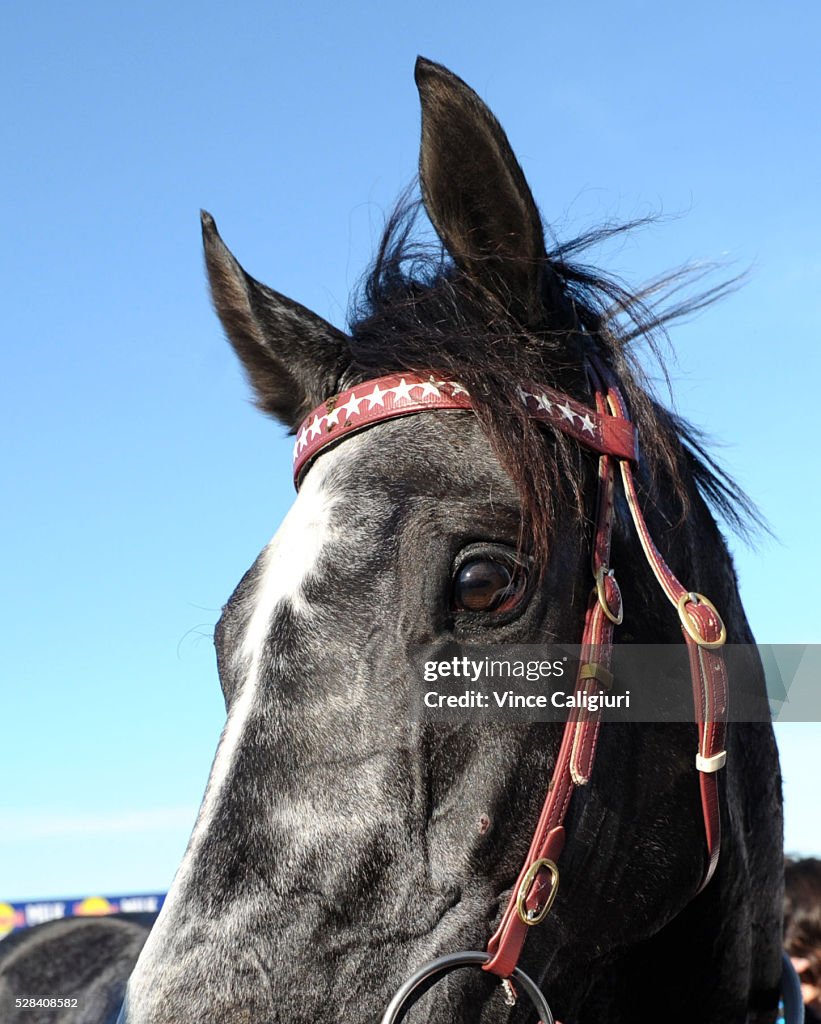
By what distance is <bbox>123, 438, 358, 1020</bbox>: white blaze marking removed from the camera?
6.57 ft

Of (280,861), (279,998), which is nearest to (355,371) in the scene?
(280,861)

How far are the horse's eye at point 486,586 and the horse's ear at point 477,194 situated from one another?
800mm

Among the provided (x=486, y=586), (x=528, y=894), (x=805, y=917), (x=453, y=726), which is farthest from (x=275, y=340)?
(x=805, y=917)

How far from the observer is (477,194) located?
277cm

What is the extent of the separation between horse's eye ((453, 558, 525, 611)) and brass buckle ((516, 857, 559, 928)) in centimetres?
53

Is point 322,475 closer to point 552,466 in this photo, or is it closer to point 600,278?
point 552,466

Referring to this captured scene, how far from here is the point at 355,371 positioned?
2971 mm

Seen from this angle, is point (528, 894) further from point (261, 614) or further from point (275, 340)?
point (275, 340)

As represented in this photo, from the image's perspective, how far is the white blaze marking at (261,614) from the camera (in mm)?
2004

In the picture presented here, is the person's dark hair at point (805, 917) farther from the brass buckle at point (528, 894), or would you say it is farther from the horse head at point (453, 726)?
→ the brass buckle at point (528, 894)

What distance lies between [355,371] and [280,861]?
1.39 meters

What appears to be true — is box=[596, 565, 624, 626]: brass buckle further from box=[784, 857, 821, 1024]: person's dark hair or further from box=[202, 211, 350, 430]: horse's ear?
box=[784, 857, 821, 1024]: person's dark hair

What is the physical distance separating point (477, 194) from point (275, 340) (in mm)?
790

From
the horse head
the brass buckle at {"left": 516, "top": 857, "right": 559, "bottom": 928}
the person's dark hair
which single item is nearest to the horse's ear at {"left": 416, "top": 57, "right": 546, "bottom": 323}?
the horse head
